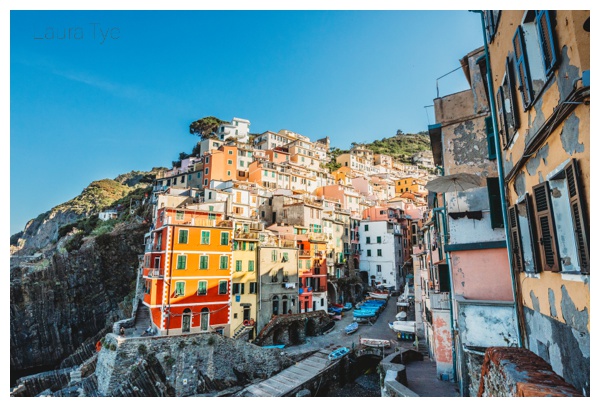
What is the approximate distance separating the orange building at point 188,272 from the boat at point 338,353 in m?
7.83

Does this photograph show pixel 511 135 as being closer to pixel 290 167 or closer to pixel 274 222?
pixel 274 222

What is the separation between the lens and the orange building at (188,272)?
2214 cm

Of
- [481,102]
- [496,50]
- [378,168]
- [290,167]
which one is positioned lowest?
[496,50]

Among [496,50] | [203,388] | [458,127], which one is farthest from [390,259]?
[496,50]

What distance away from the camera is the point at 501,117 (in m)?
6.54

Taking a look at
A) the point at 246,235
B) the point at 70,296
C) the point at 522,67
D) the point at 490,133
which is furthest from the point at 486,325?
the point at 70,296

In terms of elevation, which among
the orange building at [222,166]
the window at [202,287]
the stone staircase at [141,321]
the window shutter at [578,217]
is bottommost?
the stone staircase at [141,321]

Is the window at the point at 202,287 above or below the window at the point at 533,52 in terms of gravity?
below

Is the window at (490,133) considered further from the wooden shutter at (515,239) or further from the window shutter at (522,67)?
the window shutter at (522,67)

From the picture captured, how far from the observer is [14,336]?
1352 inches

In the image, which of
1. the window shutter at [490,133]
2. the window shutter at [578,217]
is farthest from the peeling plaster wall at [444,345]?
the window shutter at [578,217]

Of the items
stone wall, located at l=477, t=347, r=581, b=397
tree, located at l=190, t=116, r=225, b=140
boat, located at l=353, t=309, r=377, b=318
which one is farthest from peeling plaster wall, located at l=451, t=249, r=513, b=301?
tree, located at l=190, t=116, r=225, b=140

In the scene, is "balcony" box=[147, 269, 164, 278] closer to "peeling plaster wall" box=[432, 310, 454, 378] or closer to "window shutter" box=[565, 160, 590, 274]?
"peeling plaster wall" box=[432, 310, 454, 378]
